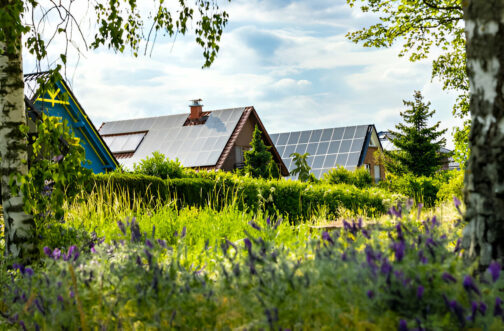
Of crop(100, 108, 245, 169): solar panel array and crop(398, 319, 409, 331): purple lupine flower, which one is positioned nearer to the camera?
crop(398, 319, 409, 331): purple lupine flower

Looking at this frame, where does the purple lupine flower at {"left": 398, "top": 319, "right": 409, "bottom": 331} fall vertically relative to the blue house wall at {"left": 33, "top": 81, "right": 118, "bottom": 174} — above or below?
below

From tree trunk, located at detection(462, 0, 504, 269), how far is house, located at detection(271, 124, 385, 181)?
2663 centimetres

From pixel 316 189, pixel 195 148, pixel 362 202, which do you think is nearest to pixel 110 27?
→ pixel 316 189

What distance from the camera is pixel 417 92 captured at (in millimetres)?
31250

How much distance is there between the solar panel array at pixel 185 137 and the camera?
24.5 m

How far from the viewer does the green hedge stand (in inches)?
415

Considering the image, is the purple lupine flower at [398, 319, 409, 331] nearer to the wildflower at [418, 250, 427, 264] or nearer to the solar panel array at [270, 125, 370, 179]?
the wildflower at [418, 250, 427, 264]

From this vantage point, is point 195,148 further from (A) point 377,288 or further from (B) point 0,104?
(A) point 377,288

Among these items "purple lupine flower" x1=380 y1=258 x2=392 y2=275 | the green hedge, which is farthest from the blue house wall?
"purple lupine flower" x1=380 y1=258 x2=392 y2=275

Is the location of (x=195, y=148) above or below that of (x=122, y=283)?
above

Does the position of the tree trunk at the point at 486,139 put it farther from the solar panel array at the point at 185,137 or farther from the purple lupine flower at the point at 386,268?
the solar panel array at the point at 185,137

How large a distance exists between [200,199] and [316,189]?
3403mm

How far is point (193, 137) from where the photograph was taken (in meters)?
26.2

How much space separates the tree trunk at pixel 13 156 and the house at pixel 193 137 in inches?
726
